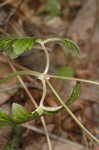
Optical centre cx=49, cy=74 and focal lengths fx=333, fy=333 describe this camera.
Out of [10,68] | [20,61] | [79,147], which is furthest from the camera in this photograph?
[20,61]

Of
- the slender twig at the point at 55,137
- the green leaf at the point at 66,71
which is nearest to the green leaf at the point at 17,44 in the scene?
the slender twig at the point at 55,137

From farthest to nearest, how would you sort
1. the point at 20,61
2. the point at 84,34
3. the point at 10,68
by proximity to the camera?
1. the point at 84,34
2. the point at 20,61
3. the point at 10,68

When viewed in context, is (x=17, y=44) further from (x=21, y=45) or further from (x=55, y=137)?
(x=55, y=137)

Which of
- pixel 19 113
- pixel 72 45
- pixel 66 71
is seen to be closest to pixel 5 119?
pixel 19 113

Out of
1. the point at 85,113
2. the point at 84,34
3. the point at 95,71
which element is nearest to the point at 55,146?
the point at 85,113

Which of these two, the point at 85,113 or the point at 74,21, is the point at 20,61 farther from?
the point at 74,21

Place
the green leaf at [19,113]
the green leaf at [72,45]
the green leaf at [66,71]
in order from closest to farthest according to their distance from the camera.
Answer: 1. the green leaf at [19,113]
2. the green leaf at [72,45]
3. the green leaf at [66,71]

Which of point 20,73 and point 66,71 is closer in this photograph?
point 20,73

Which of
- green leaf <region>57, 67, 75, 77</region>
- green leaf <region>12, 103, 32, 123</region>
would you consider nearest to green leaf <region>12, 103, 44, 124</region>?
green leaf <region>12, 103, 32, 123</region>

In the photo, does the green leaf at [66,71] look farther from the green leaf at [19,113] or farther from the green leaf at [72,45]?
the green leaf at [19,113]
